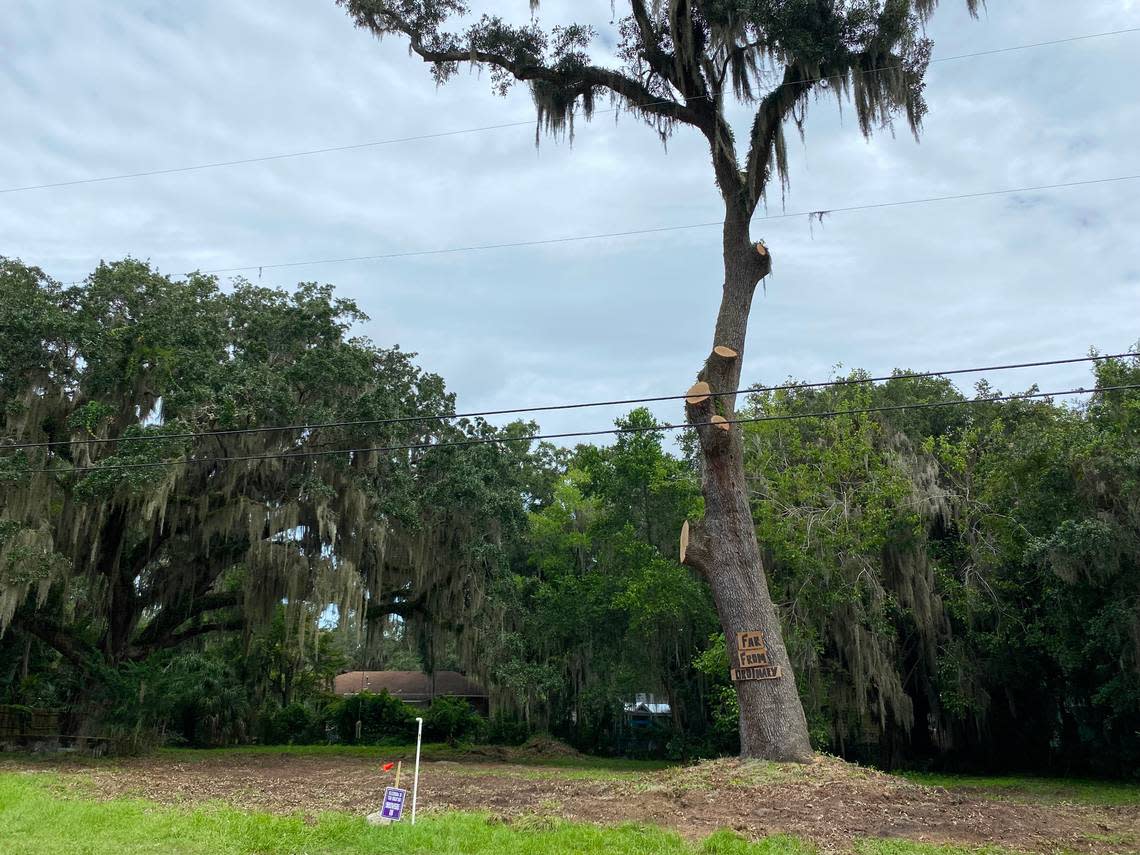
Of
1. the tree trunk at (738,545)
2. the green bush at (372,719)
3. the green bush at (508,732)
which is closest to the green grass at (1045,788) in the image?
the tree trunk at (738,545)

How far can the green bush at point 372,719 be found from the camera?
90.7 ft

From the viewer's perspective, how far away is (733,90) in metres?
11.9

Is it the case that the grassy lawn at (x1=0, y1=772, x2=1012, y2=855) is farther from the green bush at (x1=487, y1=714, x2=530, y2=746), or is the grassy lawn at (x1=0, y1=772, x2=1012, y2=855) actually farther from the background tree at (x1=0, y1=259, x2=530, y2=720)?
the green bush at (x1=487, y1=714, x2=530, y2=746)

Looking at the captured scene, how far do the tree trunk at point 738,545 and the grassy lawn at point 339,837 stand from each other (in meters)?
3.18

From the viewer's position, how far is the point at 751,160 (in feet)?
38.8

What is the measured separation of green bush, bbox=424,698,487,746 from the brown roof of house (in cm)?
710

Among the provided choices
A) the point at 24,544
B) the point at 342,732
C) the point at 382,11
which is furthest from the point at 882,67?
the point at 342,732

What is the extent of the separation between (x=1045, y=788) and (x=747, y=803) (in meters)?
9.02

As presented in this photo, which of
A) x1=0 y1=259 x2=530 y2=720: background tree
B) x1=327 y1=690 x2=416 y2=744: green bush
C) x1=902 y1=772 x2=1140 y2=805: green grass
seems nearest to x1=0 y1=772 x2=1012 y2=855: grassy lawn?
x1=902 y1=772 x2=1140 y2=805: green grass

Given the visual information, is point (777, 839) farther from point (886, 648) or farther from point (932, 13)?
point (886, 648)

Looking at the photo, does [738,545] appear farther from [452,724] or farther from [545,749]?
[452,724]

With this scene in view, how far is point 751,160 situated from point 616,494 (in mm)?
10755

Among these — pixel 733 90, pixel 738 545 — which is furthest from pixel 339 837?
pixel 733 90

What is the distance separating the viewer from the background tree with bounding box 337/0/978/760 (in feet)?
35.4
